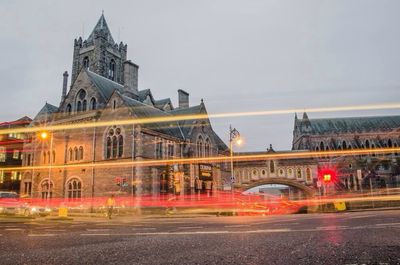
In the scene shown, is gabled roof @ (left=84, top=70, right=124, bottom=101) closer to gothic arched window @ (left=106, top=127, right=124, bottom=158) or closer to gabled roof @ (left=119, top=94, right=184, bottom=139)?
gabled roof @ (left=119, top=94, right=184, bottom=139)

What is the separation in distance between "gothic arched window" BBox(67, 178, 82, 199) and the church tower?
33189 mm

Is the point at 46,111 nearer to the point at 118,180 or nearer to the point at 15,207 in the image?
the point at 118,180

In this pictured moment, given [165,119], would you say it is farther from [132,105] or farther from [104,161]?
[104,161]

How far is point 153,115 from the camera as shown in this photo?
36062 millimetres

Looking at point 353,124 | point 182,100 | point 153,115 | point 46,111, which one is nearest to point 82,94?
point 46,111

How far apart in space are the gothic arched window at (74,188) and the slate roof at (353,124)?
158ft

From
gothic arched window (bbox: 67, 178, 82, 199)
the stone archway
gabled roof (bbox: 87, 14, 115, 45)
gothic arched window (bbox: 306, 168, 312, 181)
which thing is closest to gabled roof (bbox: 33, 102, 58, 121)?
gothic arched window (bbox: 67, 178, 82, 199)

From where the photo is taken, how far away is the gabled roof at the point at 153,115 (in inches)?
1291

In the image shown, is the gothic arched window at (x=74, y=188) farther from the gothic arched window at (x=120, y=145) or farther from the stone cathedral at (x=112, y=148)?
the gothic arched window at (x=120, y=145)

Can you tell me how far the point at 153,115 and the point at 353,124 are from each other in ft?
159

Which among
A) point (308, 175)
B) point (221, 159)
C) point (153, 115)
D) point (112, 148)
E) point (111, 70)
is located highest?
point (111, 70)

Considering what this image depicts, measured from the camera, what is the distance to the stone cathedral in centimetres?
3102

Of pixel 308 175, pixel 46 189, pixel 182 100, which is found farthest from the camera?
pixel 308 175

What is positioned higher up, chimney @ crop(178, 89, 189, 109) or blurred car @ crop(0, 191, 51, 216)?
chimney @ crop(178, 89, 189, 109)
